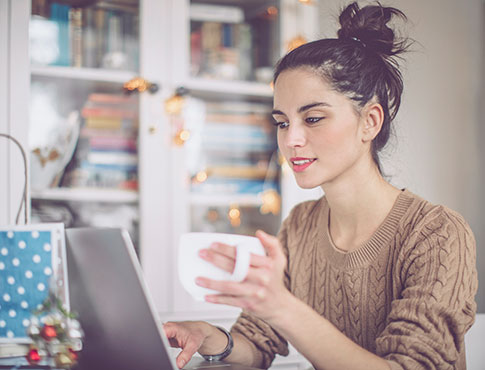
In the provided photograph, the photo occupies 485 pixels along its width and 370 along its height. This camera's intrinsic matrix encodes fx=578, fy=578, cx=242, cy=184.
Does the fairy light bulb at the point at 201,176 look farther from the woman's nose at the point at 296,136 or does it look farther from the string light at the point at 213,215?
the woman's nose at the point at 296,136

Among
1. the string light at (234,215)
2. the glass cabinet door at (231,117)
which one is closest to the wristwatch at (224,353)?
the glass cabinet door at (231,117)

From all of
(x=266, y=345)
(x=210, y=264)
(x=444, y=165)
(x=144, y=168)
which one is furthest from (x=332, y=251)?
(x=444, y=165)

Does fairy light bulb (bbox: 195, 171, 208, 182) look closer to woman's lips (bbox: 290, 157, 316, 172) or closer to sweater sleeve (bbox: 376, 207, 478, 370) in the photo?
woman's lips (bbox: 290, 157, 316, 172)

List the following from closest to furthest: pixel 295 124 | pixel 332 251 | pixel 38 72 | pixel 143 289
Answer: pixel 143 289
pixel 295 124
pixel 332 251
pixel 38 72

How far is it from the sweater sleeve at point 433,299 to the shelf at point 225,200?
4.02ft

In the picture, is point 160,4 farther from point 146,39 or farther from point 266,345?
point 266,345

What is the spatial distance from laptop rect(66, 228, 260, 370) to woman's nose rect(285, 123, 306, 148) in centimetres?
52

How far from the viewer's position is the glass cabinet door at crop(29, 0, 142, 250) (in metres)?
2.05

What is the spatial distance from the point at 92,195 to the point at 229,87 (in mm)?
689

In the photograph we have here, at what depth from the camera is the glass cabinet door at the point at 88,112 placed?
2.05 metres

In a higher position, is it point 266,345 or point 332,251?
point 332,251

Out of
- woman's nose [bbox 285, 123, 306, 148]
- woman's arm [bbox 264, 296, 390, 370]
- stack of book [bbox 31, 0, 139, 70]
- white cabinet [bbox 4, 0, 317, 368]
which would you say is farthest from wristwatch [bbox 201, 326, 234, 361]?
stack of book [bbox 31, 0, 139, 70]

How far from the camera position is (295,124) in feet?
3.87

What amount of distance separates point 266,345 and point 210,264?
0.62m
